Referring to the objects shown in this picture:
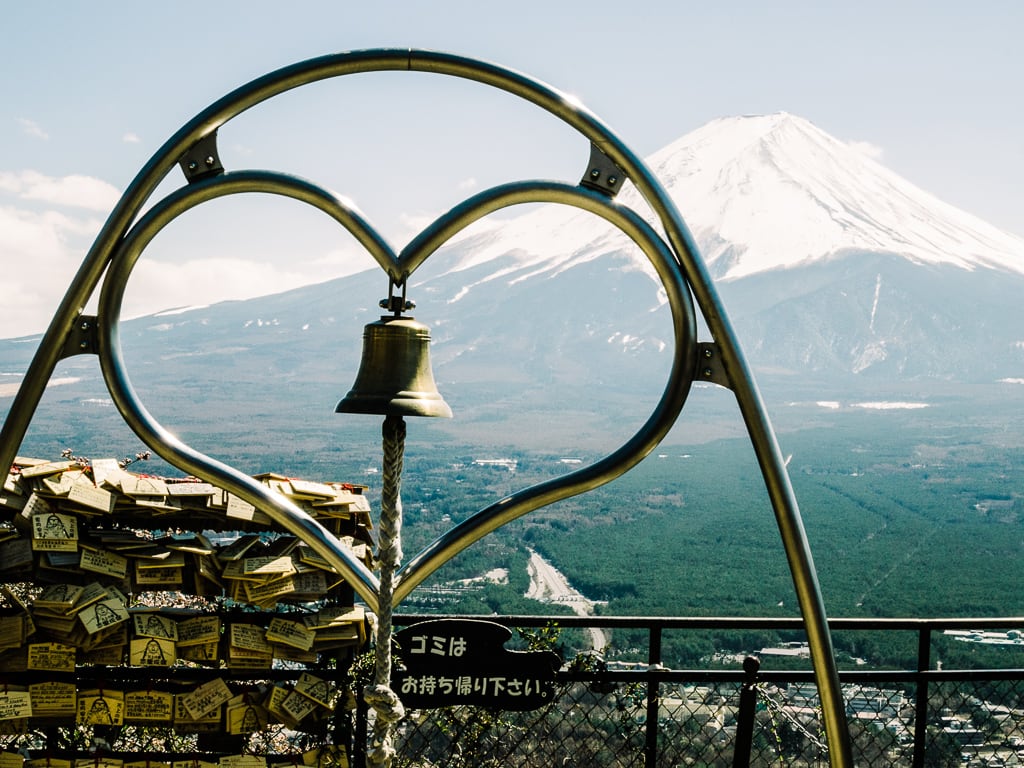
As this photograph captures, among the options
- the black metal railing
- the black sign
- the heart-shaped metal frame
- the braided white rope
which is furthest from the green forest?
the braided white rope

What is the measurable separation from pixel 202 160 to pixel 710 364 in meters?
1.51

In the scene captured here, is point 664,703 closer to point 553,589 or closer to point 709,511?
point 553,589

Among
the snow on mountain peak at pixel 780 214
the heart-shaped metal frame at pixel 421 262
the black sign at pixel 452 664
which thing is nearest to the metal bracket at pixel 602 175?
the heart-shaped metal frame at pixel 421 262

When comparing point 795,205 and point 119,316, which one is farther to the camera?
point 795,205

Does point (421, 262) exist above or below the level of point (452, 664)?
above

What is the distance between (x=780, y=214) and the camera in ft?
514

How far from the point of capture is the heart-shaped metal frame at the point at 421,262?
9.79 ft

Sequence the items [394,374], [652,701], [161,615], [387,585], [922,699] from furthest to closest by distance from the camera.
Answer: [161,615] < [922,699] < [652,701] < [394,374] < [387,585]

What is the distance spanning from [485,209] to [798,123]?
16130 cm

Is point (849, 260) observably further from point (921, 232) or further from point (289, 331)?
point (289, 331)

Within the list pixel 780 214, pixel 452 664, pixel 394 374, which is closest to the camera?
pixel 394 374

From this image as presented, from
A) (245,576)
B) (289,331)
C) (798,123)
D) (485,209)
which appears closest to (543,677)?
(245,576)

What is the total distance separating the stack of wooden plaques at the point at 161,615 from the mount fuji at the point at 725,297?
282 feet

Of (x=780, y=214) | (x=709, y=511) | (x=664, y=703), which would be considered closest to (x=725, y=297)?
(x=780, y=214)
